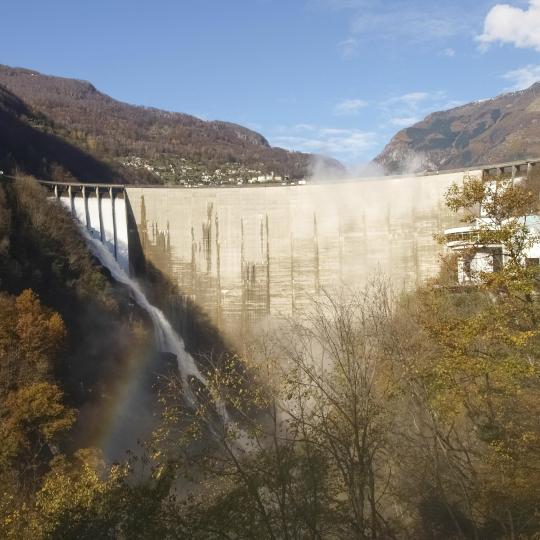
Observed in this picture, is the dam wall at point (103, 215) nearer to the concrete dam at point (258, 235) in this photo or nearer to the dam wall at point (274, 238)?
the concrete dam at point (258, 235)

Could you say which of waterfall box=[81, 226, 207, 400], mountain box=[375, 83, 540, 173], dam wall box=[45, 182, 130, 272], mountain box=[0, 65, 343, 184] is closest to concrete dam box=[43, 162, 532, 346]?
dam wall box=[45, 182, 130, 272]

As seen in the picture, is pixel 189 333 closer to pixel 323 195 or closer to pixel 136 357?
pixel 136 357

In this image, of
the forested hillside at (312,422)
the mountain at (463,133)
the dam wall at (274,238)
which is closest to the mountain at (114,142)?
the dam wall at (274,238)

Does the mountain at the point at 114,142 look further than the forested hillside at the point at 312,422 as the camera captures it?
Yes

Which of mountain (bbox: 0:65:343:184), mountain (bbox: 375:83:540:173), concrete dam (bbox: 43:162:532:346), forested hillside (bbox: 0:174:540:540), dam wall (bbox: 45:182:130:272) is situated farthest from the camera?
mountain (bbox: 375:83:540:173)

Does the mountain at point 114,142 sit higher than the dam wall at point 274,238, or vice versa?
the mountain at point 114,142

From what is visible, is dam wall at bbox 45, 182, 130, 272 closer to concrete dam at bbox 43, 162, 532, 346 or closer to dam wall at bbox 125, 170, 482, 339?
concrete dam at bbox 43, 162, 532, 346
